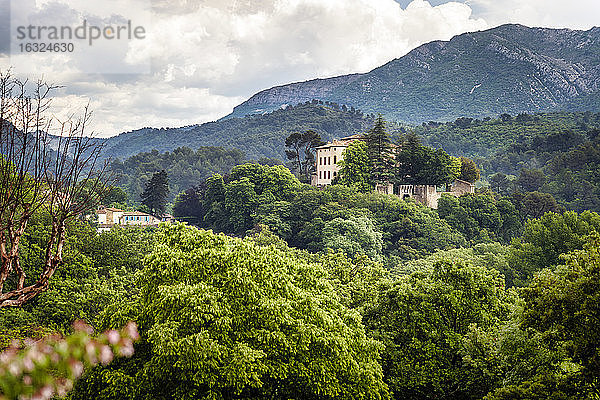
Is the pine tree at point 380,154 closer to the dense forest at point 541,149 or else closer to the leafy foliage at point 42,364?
the dense forest at point 541,149

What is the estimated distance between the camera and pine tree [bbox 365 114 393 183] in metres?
60.7

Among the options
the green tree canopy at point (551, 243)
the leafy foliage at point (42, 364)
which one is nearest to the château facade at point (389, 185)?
the green tree canopy at point (551, 243)

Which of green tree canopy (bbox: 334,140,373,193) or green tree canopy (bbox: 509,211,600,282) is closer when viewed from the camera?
green tree canopy (bbox: 509,211,600,282)

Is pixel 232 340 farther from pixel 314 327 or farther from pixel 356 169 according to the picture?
pixel 356 169

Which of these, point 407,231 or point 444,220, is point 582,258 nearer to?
point 407,231

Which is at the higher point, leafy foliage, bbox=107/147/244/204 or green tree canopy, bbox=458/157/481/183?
leafy foliage, bbox=107/147/244/204

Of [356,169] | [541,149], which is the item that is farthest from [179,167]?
[541,149]

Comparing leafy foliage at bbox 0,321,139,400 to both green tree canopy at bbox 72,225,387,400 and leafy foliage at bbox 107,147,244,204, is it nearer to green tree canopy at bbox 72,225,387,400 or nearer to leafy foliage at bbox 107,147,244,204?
green tree canopy at bbox 72,225,387,400

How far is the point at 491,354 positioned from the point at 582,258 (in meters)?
4.87

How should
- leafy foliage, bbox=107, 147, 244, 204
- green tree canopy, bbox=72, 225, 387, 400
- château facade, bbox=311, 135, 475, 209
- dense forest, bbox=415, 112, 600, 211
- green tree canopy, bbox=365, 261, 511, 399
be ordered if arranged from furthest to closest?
leafy foliage, bbox=107, 147, 244, 204
dense forest, bbox=415, 112, 600, 211
château facade, bbox=311, 135, 475, 209
green tree canopy, bbox=365, 261, 511, 399
green tree canopy, bbox=72, 225, 387, 400

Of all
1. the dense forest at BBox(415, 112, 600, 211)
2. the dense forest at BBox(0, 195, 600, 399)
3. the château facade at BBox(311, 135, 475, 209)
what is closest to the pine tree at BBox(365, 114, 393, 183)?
the château facade at BBox(311, 135, 475, 209)

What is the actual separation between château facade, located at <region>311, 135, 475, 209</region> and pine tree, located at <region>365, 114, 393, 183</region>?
1.58 m

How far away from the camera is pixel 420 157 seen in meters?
60.8

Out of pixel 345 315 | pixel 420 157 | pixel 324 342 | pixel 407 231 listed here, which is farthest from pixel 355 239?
pixel 324 342
